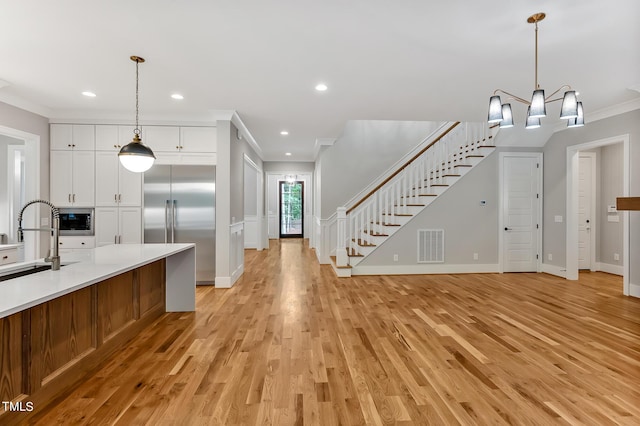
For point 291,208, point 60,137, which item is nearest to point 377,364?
point 60,137

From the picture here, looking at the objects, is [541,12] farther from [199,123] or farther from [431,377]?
[199,123]

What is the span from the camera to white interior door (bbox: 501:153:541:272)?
19.3 ft

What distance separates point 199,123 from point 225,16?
277 cm

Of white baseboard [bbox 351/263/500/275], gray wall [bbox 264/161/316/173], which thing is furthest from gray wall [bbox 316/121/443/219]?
gray wall [bbox 264/161/316/173]

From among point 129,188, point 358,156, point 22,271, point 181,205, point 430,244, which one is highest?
point 358,156

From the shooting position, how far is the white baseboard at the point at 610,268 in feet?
18.6

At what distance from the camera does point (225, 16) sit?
7.72ft

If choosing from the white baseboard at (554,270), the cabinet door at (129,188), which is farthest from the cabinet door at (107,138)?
the white baseboard at (554,270)

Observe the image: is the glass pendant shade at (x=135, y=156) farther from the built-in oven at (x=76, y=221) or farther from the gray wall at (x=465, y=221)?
the gray wall at (x=465, y=221)

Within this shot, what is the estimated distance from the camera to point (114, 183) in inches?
187

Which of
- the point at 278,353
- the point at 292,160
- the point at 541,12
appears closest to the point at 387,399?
the point at 278,353

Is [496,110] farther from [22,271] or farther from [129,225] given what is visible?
[129,225]

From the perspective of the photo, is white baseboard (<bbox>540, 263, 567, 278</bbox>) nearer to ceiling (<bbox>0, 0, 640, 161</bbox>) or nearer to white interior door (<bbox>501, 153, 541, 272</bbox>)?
white interior door (<bbox>501, 153, 541, 272</bbox>)

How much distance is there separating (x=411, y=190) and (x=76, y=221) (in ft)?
18.8
